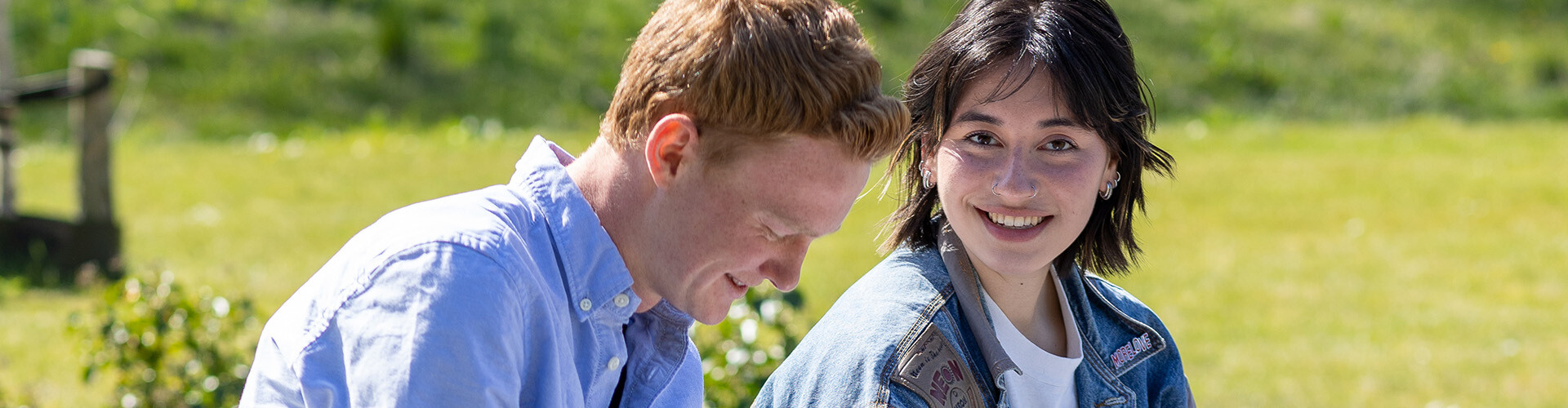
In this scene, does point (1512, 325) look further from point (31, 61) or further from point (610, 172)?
point (31, 61)

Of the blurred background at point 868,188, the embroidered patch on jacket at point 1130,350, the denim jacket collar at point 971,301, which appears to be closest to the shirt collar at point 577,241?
the blurred background at point 868,188

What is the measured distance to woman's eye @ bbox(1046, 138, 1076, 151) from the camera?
2.33m

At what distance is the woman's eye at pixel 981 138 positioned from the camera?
7.66 ft

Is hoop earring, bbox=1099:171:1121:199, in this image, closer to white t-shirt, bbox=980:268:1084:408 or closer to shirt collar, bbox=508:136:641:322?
white t-shirt, bbox=980:268:1084:408

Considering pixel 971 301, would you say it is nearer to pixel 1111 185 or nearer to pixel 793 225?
pixel 1111 185

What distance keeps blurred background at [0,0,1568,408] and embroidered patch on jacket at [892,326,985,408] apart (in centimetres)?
50

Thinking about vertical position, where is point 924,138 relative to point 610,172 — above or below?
above

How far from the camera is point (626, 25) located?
12.3 m

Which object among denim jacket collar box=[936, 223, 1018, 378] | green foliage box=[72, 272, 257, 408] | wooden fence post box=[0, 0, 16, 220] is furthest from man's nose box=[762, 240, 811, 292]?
wooden fence post box=[0, 0, 16, 220]

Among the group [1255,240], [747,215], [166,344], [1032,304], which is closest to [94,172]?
[166,344]

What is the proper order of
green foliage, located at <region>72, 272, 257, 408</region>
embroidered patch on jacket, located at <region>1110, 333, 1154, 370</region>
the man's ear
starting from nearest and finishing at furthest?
1. the man's ear
2. embroidered patch on jacket, located at <region>1110, 333, 1154, 370</region>
3. green foliage, located at <region>72, 272, 257, 408</region>

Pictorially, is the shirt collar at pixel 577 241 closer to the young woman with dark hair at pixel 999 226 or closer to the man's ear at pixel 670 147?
the man's ear at pixel 670 147

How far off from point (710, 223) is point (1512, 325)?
5400mm

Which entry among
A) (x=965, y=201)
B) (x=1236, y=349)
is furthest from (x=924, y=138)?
(x=1236, y=349)
